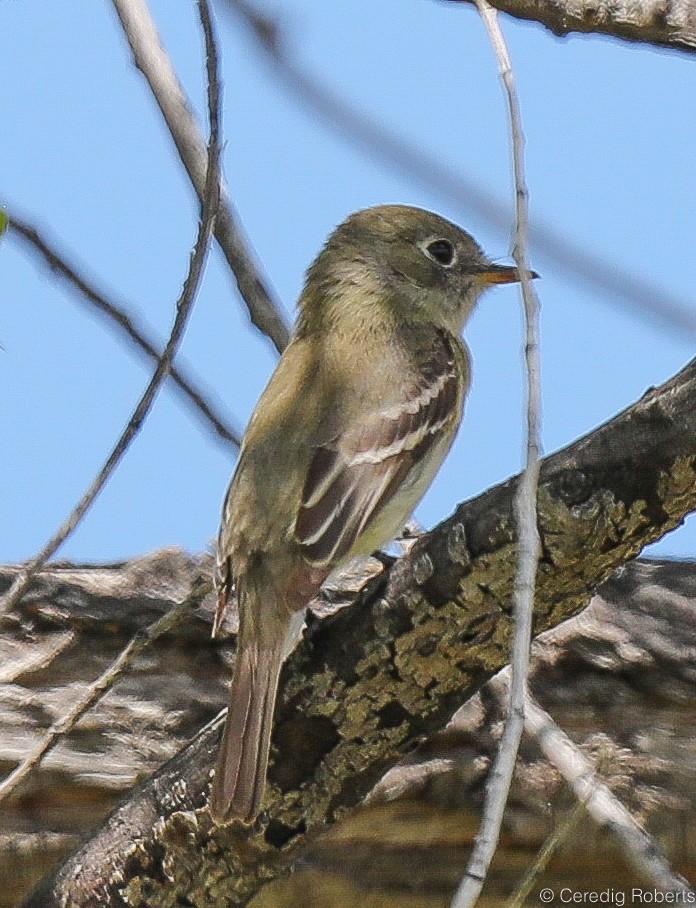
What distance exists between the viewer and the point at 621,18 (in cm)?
355

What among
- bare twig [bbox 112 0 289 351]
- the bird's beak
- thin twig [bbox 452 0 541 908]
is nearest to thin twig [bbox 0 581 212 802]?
thin twig [bbox 452 0 541 908]

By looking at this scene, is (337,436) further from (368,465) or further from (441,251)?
(441,251)

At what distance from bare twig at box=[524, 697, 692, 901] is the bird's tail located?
2.06 feet

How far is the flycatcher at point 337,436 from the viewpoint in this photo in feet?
12.9

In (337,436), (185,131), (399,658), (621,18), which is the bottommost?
(399,658)

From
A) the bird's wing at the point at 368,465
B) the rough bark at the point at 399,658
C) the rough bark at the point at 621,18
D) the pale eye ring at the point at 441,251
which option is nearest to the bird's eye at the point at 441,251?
the pale eye ring at the point at 441,251

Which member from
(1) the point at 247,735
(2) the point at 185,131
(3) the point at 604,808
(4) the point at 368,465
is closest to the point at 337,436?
(4) the point at 368,465

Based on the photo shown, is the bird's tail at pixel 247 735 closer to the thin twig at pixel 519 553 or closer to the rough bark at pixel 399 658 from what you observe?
the rough bark at pixel 399 658

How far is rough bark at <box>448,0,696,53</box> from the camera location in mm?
3502

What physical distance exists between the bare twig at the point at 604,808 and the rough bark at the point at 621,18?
1.49 m

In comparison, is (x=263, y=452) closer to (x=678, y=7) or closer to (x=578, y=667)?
(x=578, y=667)

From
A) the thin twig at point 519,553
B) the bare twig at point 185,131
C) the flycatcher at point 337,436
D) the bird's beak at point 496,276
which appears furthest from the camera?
the bird's beak at point 496,276

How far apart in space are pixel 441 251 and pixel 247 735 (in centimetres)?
287

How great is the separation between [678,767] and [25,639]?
1.81 m
